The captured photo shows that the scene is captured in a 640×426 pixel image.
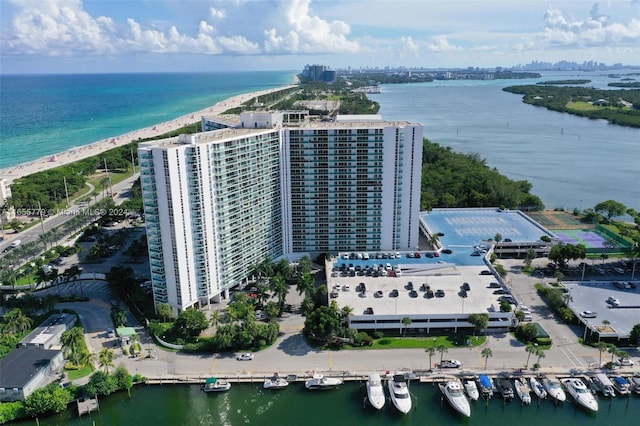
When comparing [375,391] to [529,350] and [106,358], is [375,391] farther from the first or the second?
[106,358]

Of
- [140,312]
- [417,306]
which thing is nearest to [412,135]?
[417,306]

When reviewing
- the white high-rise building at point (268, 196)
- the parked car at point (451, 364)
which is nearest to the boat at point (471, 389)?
the parked car at point (451, 364)

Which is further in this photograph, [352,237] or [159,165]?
[352,237]

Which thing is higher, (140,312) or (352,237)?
(352,237)

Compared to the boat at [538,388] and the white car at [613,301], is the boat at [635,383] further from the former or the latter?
the white car at [613,301]

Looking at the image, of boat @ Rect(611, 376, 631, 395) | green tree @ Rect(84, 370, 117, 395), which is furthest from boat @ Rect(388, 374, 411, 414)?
green tree @ Rect(84, 370, 117, 395)

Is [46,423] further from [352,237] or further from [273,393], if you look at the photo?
[352,237]

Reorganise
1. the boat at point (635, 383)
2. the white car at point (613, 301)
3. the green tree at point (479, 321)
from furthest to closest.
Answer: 1. the white car at point (613, 301)
2. the green tree at point (479, 321)
3. the boat at point (635, 383)
